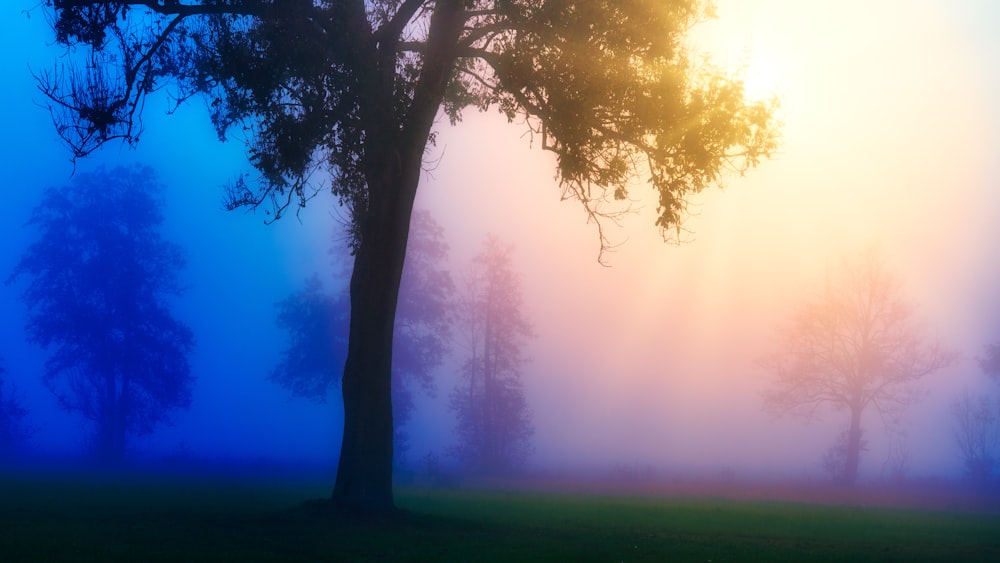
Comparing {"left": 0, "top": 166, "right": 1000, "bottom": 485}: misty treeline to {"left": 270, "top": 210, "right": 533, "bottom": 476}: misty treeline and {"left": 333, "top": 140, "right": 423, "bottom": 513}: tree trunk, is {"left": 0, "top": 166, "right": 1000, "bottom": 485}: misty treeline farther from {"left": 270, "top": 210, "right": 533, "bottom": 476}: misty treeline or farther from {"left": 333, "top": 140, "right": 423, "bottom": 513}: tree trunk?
{"left": 333, "top": 140, "right": 423, "bottom": 513}: tree trunk

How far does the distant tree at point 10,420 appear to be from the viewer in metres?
49.4

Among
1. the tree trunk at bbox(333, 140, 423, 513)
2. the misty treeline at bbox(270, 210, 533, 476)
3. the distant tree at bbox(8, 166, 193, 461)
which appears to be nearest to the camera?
the tree trunk at bbox(333, 140, 423, 513)

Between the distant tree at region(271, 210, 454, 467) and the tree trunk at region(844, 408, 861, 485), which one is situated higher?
the distant tree at region(271, 210, 454, 467)

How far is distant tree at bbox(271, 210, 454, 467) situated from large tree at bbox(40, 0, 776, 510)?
101ft

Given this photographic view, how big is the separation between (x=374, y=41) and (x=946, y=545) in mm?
16807

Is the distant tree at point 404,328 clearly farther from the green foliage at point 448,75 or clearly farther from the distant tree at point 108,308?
the green foliage at point 448,75

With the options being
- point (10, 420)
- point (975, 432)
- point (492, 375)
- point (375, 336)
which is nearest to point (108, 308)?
point (10, 420)

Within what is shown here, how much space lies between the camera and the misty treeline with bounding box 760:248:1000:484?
4803 centimetres

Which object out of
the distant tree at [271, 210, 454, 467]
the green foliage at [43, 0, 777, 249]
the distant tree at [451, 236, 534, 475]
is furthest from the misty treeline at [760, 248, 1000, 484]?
the green foliage at [43, 0, 777, 249]

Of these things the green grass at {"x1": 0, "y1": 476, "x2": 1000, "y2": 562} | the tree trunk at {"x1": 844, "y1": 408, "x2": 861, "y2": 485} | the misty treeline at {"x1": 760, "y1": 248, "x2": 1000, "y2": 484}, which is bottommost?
the green grass at {"x1": 0, "y1": 476, "x2": 1000, "y2": 562}

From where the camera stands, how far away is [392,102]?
18719 mm

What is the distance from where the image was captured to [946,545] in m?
20.0

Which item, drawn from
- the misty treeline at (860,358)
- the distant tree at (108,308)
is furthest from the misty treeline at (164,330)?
the misty treeline at (860,358)

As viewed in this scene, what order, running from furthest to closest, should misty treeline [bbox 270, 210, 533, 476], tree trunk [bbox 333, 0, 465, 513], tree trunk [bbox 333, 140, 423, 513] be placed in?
1. misty treeline [bbox 270, 210, 533, 476]
2. tree trunk [bbox 333, 140, 423, 513]
3. tree trunk [bbox 333, 0, 465, 513]
